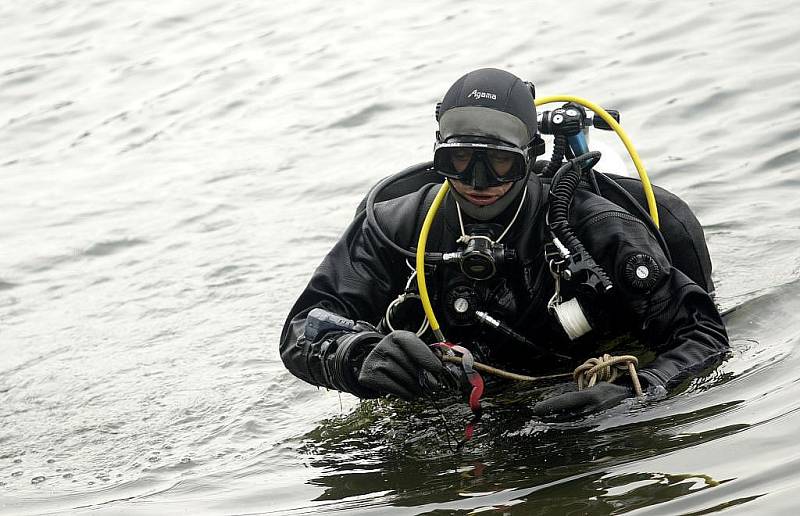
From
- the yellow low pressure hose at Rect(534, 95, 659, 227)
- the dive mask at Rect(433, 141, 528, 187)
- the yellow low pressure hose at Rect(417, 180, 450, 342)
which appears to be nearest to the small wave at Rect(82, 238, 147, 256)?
the yellow low pressure hose at Rect(534, 95, 659, 227)

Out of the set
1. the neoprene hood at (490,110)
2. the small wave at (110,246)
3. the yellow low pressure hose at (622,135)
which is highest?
the neoprene hood at (490,110)

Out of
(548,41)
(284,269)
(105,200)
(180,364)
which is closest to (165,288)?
(284,269)

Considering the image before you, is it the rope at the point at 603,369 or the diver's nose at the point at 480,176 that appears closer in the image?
the rope at the point at 603,369

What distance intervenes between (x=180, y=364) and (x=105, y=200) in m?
3.45

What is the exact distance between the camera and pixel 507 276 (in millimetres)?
3996

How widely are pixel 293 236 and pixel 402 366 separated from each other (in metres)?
4.03

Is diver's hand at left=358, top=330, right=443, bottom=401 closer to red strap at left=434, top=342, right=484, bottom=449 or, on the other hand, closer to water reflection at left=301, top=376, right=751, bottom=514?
→ red strap at left=434, top=342, right=484, bottom=449

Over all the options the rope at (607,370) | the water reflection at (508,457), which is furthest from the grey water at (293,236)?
the rope at (607,370)

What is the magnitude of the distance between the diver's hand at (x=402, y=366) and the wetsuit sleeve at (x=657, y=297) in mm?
765

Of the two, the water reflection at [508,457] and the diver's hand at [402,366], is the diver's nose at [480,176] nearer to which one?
the diver's hand at [402,366]

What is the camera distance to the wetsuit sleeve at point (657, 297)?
3.79m

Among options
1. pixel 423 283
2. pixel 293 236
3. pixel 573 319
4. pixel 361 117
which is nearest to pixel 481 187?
pixel 423 283

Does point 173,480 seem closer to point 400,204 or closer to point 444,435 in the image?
point 444,435

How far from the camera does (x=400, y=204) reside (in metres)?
4.17
